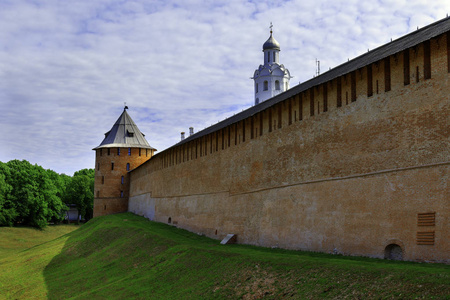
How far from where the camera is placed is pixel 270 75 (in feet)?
167

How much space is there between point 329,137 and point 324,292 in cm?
574

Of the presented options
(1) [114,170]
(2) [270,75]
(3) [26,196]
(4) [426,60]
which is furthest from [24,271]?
(2) [270,75]

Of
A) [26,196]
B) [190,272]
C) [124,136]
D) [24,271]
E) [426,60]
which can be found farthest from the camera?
[26,196]

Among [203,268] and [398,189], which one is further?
[203,268]

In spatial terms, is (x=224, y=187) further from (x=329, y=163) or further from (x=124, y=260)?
(x=329, y=163)

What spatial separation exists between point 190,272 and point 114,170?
26.6m

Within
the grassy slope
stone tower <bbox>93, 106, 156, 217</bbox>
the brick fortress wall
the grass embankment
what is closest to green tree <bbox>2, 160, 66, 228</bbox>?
the grassy slope

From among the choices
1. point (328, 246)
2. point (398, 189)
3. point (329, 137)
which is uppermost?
point (329, 137)

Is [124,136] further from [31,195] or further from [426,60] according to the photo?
[426,60]

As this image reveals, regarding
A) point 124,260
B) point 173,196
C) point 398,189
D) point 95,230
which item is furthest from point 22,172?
point 398,189

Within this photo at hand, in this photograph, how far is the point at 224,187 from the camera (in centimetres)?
2156

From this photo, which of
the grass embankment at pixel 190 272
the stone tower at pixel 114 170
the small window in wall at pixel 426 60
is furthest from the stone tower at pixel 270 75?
the small window in wall at pixel 426 60

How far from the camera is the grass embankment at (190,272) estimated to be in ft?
30.5

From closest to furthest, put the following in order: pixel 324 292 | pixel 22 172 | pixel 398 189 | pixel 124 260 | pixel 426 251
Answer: pixel 324 292
pixel 426 251
pixel 398 189
pixel 124 260
pixel 22 172
